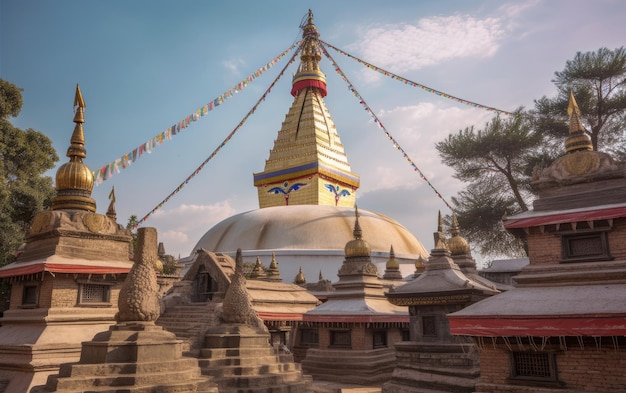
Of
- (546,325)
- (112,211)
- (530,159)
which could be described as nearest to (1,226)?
(112,211)

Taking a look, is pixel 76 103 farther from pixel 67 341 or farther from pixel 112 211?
pixel 67 341

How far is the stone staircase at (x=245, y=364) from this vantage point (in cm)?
1142

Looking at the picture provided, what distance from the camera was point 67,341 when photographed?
1277cm

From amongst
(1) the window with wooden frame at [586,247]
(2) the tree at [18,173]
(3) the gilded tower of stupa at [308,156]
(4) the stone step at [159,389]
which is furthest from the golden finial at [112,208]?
(3) the gilded tower of stupa at [308,156]

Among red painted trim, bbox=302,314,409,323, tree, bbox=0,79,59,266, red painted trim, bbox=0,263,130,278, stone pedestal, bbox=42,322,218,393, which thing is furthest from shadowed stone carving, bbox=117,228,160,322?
tree, bbox=0,79,59,266

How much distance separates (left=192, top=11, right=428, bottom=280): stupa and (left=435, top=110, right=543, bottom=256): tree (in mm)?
4132

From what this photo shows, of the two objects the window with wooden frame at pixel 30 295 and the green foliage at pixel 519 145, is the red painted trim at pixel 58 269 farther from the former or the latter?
the green foliage at pixel 519 145

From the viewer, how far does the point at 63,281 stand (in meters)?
13.4

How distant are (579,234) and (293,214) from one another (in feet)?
86.8

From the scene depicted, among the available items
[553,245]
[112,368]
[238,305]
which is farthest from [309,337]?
[112,368]

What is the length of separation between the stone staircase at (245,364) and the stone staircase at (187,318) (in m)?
3.64

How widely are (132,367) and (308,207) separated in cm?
3030

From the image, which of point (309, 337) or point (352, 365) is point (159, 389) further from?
point (309, 337)

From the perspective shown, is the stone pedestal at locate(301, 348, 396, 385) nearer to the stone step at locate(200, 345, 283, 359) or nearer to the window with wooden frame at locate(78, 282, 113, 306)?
the stone step at locate(200, 345, 283, 359)
